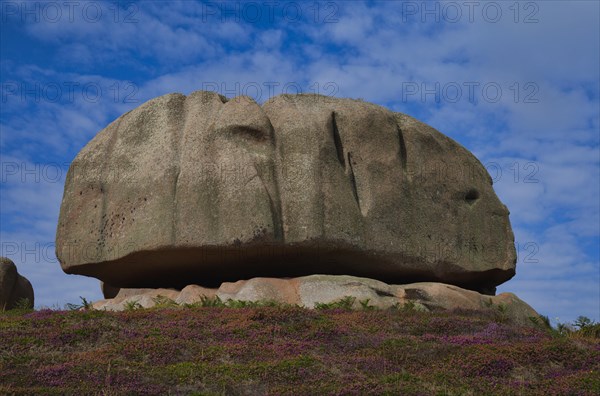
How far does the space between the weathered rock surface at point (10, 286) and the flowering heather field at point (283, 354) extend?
6.30 m

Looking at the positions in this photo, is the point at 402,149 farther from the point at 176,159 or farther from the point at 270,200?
the point at 176,159

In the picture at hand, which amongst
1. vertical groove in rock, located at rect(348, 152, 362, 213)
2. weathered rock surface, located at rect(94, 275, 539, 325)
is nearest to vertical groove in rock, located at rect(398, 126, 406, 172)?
vertical groove in rock, located at rect(348, 152, 362, 213)

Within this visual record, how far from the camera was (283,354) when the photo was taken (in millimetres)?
17344

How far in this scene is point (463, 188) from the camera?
27016 millimetres

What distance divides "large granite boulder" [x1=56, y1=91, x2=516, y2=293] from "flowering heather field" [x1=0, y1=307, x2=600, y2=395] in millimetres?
2764

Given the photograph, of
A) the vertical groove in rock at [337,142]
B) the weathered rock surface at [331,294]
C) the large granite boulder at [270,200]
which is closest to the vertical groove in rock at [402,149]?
the large granite boulder at [270,200]

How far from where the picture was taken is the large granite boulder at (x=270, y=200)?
76.5ft

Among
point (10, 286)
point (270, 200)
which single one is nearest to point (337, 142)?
point (270, 200)

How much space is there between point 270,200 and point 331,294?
3069mm

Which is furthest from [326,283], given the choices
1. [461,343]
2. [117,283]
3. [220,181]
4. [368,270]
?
[117,283]

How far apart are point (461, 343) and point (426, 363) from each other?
1691 mm

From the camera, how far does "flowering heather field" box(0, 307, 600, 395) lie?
15328 mm

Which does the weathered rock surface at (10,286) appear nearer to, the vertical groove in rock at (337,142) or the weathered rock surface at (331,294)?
the weathered rock surface at (331,294)

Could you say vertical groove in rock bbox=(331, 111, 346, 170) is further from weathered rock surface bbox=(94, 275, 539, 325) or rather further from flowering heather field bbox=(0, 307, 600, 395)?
flowering heather field bbox=(0, 307, 600, 395)
